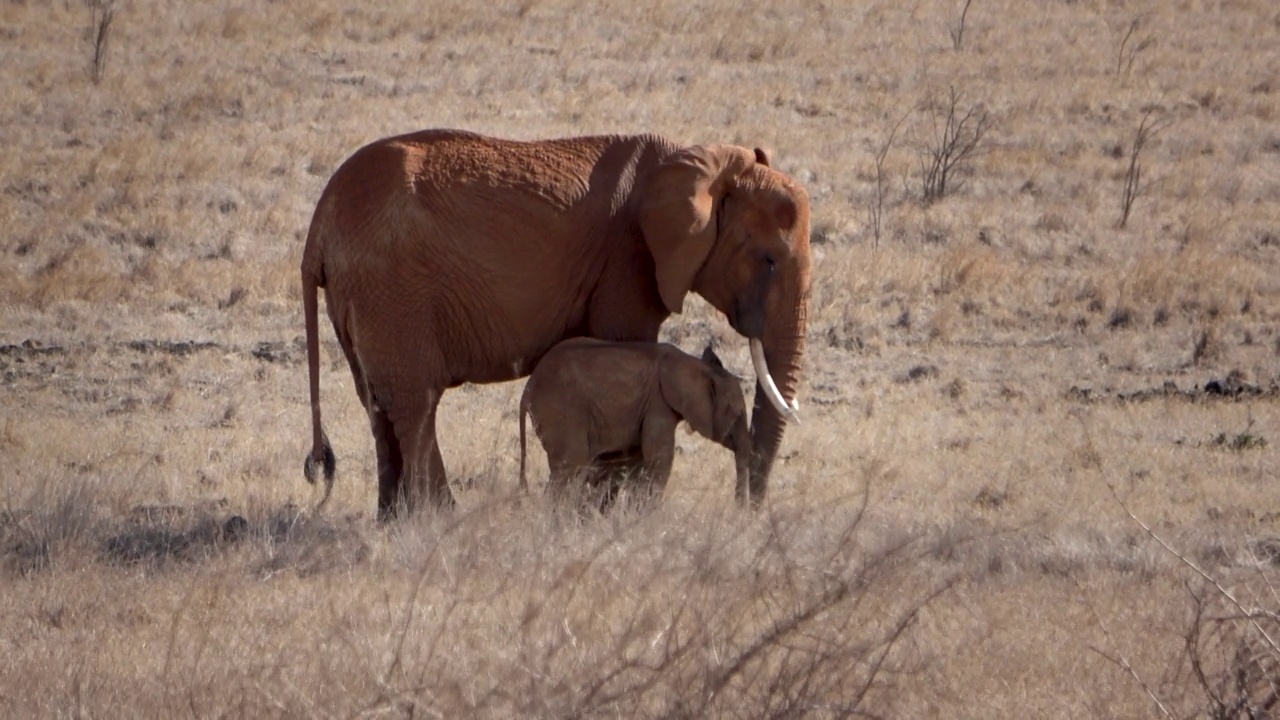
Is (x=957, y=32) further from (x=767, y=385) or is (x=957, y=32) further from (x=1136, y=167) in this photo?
(x=767, y=385)

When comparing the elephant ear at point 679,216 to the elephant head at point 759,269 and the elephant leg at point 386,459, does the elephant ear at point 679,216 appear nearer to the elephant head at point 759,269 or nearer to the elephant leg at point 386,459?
the elephant head at point 759,269

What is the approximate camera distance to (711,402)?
29.2 ft

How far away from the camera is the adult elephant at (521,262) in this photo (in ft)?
28.7

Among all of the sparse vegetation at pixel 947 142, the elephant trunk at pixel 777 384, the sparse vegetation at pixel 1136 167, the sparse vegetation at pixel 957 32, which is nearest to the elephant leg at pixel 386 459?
the elephant trunk at pixel 777 384

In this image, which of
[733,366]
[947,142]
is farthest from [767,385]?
[947,142]

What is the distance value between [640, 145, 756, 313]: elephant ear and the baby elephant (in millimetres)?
352

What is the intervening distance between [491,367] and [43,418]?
14.1 feet

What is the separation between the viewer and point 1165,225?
1895 cm

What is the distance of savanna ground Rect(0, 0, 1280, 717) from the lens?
18.6 ft

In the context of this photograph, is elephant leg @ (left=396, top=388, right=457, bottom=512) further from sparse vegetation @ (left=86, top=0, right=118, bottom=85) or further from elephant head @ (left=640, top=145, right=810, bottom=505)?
sparse vegetation @ (left=86, top=0, right=118, bottom=85)

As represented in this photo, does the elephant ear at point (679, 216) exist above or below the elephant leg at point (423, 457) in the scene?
above

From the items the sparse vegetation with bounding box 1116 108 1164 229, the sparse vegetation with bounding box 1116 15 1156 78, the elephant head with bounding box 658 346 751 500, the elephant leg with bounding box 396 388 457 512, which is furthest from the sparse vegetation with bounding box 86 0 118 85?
the elephant head with bounding box 658 346 751 500

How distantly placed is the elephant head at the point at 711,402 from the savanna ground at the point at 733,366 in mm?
358

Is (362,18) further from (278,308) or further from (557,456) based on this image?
(557,456)
